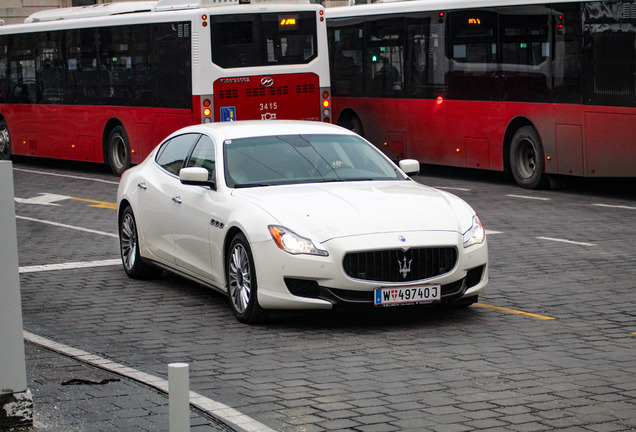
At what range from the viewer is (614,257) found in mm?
12203

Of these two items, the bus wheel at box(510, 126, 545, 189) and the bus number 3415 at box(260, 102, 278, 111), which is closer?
the bus wheel at box(510, 126, 545, 189)

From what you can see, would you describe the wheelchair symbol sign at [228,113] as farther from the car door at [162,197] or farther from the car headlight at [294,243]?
the car headlight at [294,243]

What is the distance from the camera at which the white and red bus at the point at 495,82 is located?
→ 57.9ft

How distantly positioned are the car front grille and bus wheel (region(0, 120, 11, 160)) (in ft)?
65.6

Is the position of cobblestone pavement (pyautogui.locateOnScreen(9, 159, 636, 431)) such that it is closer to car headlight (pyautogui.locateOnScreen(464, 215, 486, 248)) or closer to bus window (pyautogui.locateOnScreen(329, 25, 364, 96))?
car headlight (pyautogui.locateOnScreen(464, 215, 486, 248))

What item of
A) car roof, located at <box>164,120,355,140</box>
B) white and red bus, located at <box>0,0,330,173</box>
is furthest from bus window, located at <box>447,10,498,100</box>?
car roof, located at <box>164,120,355,140</box>

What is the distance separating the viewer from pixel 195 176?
9797 millimetres

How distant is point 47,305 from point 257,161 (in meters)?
2.06

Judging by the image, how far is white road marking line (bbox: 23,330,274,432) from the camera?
20.4ft

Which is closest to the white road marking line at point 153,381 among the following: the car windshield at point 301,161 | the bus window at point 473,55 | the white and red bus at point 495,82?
the car windshield at point 301,161

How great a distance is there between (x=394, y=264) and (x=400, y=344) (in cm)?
68

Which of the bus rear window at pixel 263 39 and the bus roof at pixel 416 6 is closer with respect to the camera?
the bus roof at pixel 416 6

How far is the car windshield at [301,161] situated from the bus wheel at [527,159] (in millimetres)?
9114

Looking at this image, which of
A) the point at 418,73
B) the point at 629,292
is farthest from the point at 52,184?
the point at 629,292
